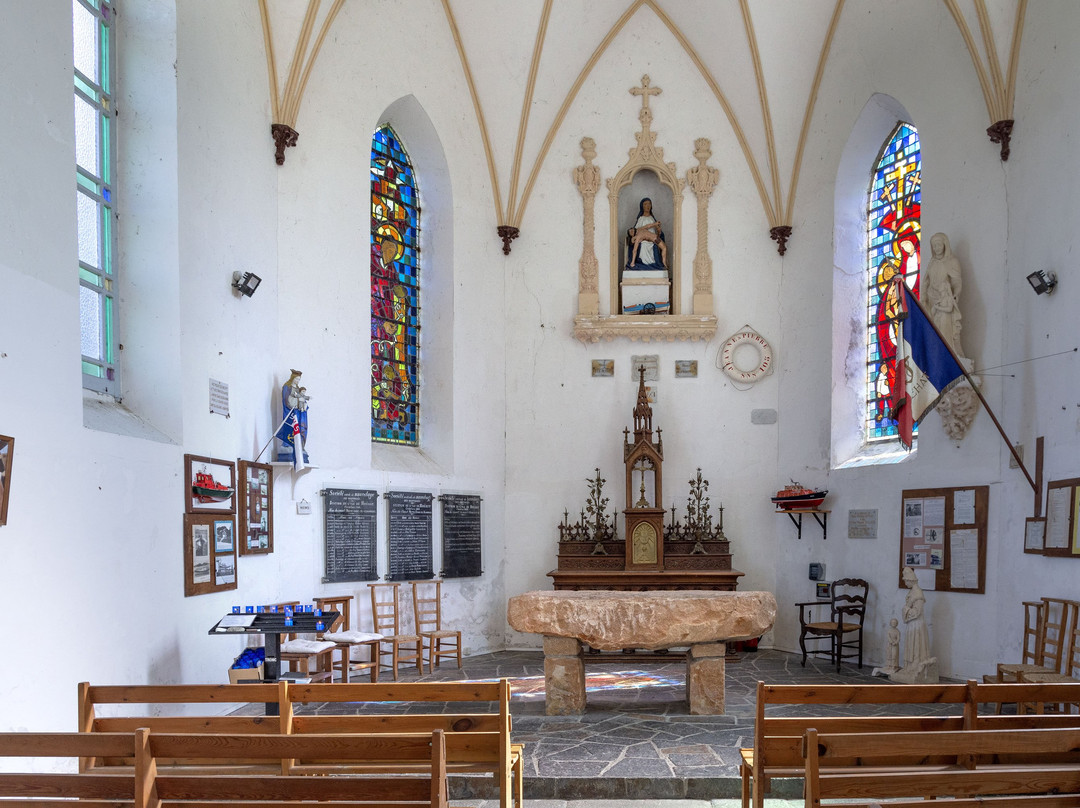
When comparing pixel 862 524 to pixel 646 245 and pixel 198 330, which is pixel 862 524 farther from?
pixel 198 330

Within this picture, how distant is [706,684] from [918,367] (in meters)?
3.62

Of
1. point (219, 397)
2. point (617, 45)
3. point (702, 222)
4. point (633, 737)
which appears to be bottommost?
point (633, 737)

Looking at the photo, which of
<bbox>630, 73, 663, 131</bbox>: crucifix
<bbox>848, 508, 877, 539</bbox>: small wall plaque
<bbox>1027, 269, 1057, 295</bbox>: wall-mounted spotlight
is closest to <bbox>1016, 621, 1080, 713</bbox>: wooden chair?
<bbox>1027, 269, 1057, 295</bbox>: wall-mounted spotlight

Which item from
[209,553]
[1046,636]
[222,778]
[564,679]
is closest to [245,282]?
[209,553]

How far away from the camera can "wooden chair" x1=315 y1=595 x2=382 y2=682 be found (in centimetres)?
811

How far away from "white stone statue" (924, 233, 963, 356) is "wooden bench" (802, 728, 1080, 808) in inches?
248

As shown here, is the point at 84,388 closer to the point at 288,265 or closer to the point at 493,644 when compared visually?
the point at 288,265

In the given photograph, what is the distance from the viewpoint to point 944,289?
9320mm

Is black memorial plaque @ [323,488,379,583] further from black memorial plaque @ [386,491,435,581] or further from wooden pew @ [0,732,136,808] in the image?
wooden pew @ [0,732,136,808]

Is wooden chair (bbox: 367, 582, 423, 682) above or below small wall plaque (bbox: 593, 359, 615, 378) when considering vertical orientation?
below

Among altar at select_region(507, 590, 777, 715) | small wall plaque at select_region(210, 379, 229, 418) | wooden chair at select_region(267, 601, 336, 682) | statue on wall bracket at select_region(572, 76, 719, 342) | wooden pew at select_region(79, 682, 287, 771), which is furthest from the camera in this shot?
statue on wall bracket at select_region(572, 76, 719, 342)

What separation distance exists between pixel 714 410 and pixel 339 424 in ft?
15.9

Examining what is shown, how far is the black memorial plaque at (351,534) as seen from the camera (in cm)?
970

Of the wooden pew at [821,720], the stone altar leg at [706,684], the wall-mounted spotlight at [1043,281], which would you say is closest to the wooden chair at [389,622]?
the stone altar leg at [706,684]
